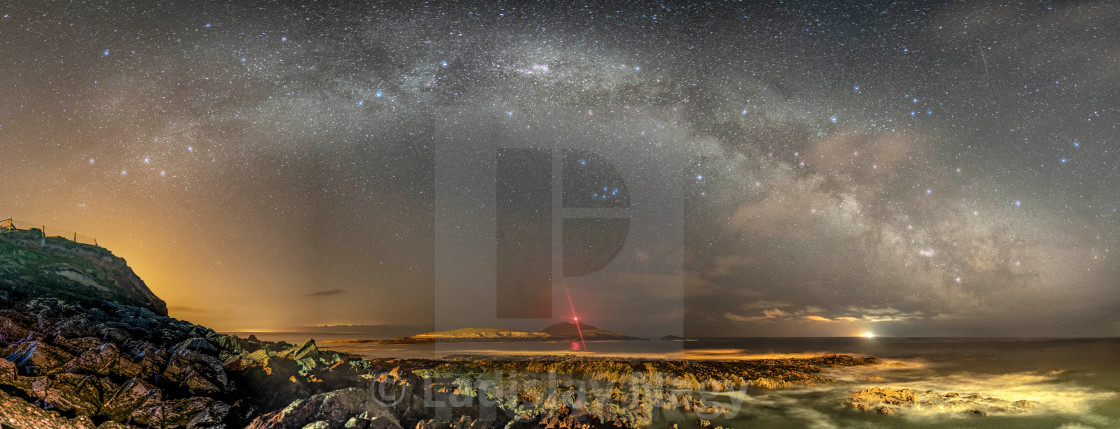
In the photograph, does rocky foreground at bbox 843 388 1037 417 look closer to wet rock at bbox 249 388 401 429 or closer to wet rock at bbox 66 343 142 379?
wet rock at bbox 249 388 401 429

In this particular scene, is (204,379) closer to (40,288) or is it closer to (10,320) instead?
(10,320)

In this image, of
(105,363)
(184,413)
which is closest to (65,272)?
(105,363)

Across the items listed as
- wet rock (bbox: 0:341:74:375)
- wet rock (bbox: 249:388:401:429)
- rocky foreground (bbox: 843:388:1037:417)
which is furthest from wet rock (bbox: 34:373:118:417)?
rocky foreground (bbox: 843:388:1037:417)

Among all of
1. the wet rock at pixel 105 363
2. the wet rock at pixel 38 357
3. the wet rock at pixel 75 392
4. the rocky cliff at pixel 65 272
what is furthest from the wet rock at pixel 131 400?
the rocky cliff at pixel 65 272

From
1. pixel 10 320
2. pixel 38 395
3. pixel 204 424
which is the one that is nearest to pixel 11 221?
pixel 10 320

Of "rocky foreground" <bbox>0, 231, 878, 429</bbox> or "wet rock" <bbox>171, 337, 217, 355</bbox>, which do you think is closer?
"rocky foreground" <bbox>0, 231, 878, 429</bbox>

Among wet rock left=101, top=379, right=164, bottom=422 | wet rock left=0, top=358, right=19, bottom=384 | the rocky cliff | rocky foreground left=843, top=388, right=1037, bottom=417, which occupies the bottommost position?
rocky foreground left=843, top=388, right=1037, bottom=417

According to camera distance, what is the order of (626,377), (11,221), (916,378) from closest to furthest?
(11,221)
(626,377)
(916,378)
